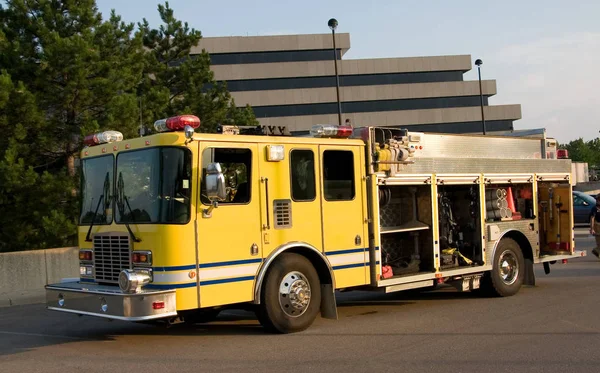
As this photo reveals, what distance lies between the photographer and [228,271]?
27.2ft

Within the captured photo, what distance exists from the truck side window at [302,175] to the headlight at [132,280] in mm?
2217

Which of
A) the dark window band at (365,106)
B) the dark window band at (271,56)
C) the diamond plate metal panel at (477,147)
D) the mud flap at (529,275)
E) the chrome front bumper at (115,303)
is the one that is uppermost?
the dark window band at (271,56)

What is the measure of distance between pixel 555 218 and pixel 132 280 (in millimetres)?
8318

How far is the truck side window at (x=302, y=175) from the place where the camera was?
9078 millimetres

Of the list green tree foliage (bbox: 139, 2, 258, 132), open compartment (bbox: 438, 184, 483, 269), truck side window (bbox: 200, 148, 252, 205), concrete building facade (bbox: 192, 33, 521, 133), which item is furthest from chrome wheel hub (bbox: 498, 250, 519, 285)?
concrete building facade (bbox: 192, 33, 521, 133)

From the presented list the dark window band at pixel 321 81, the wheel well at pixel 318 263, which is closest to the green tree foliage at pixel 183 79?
the wheel well at pixel 318 263

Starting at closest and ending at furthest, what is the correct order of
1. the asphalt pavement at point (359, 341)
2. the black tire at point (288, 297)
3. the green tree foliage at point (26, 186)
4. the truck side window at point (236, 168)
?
1. the asphalt pavement at point (359, 341)
2. the truck side window at point (236, 168)
3. the black tire at point (288, 297)
4. the green tree foliage at point (26, 186)

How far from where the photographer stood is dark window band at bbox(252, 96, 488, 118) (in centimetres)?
5938

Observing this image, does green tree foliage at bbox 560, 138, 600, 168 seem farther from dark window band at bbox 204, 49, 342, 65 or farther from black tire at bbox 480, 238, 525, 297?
black tire at bbox 480, 238, 525, 297

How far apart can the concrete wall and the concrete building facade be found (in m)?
43.1

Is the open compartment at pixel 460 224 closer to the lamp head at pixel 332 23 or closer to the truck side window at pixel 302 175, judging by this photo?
the truck side window at pixel 302 175

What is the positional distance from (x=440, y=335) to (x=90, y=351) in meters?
4.22

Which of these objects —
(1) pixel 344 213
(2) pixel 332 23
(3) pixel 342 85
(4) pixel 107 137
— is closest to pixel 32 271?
(4) pixel 107 137

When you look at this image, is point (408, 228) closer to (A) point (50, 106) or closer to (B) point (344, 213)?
(B) point (344, 213)
